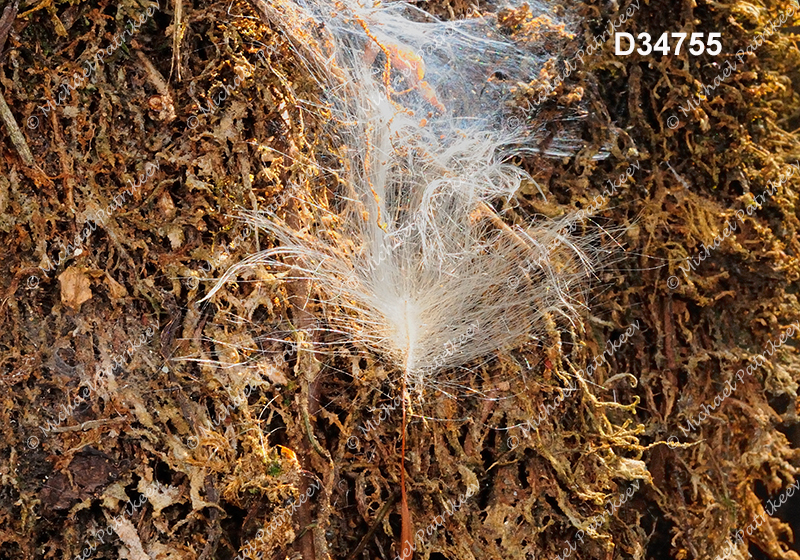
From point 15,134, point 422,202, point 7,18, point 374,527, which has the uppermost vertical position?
point 7,18

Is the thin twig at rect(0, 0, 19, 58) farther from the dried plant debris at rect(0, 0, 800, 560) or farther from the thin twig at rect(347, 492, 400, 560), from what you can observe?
the thin twig at rect(347, 492, 400, 560)

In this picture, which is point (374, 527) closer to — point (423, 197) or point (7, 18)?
point (423, 197)

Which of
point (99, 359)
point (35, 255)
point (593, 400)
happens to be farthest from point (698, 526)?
point (35, 255)

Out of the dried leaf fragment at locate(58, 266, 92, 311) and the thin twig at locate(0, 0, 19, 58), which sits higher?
the thin twig at locate(0, 0, 19, 58)

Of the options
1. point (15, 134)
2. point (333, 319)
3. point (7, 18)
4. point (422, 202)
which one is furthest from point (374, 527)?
→ point (7, 18)

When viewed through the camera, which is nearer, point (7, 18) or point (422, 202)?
point (7, 18)

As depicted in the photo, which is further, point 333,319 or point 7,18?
point 333,319

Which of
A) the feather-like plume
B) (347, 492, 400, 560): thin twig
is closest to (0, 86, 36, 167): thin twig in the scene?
the feather-like plume

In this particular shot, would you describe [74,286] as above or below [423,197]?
below

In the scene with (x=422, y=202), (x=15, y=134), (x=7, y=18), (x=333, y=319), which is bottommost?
(x=333, y=319)
